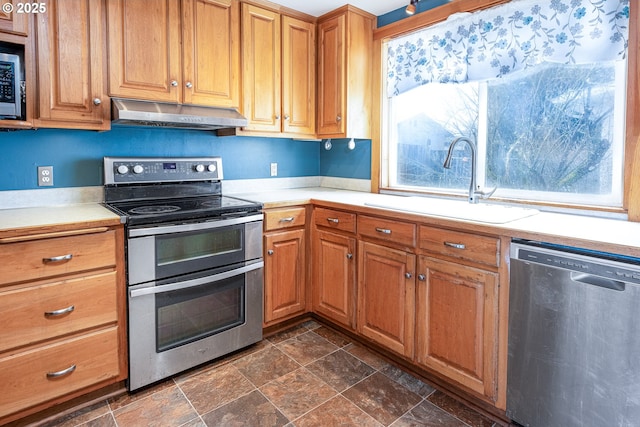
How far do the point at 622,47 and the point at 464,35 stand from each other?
0.85 meters

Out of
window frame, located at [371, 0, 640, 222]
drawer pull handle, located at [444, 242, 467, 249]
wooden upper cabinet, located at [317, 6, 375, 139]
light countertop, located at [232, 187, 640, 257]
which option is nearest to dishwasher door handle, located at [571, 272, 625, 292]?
light countertop, located at [232, 187, 640, 257]

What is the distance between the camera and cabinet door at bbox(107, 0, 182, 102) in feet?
7.24

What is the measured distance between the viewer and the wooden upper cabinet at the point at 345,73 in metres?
2.94

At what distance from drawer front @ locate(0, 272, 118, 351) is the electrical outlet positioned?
0.76 m

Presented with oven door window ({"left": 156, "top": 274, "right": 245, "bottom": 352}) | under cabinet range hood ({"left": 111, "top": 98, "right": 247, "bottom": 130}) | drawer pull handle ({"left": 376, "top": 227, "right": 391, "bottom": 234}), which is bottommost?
oven door window ({"left": 156, "top": 274, "right": 245, "bottom": 352})

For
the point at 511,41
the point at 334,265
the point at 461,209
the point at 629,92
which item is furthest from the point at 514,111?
the point at 334,265

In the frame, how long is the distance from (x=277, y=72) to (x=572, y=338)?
2.41 meters

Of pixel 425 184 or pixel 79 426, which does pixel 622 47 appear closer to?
pixel 425 184

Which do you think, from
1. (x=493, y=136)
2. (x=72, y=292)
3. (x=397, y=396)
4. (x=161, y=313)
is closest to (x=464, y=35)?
(x=493, y=136)

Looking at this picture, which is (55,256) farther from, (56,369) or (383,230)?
(383,230)

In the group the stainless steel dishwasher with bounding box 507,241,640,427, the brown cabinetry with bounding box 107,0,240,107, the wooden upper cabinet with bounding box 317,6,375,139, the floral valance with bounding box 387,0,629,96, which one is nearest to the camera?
the stainless steel dishwasher with bounding box 507,241,640,427

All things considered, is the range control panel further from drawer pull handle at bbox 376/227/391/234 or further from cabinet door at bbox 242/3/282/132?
drawer pull handle at bbox 376/227/391/234

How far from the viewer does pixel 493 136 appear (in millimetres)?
2494

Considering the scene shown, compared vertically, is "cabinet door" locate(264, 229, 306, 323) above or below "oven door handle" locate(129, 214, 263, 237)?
below
